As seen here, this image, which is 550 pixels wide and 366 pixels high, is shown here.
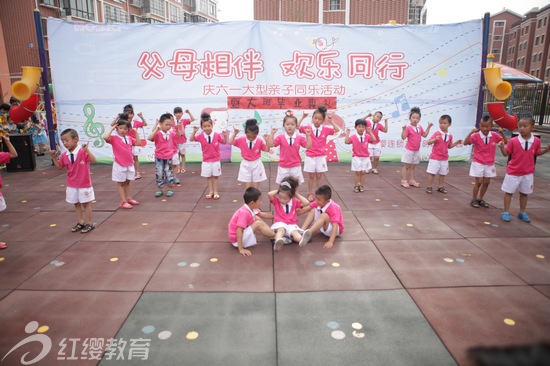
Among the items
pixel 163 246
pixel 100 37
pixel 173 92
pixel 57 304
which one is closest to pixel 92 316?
pixel 57 304

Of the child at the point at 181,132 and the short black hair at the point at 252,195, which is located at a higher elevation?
the child at the point at 181,132

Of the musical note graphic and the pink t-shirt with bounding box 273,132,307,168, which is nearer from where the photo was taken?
the pink t-shirt with bounding box 273,132,307,168

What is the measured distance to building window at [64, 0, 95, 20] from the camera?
88.3 feet

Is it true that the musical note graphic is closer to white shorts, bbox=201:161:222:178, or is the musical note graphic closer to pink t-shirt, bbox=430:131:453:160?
white shorts, bbox=201:161:222:178

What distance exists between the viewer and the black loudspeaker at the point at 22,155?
30.4 feet

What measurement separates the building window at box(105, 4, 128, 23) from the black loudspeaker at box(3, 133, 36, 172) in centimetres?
2620

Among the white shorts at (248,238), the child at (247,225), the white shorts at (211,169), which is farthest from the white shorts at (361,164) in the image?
the white shorts at (248,238)

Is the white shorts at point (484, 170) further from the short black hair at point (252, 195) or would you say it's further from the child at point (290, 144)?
the short black hair at point (252, 195)

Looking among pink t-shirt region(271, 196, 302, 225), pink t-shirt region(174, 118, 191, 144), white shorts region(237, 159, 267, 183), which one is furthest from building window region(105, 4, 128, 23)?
pink t-shirt region(271, 196, 302, 225)

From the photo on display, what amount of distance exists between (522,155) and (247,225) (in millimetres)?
4252

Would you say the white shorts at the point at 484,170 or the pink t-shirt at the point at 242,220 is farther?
the white shorts at the point at 484,170

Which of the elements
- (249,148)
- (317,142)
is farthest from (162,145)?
(317,142)

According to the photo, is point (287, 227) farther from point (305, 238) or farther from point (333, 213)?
point (333, 213)

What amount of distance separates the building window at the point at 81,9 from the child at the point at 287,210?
96.6ft
